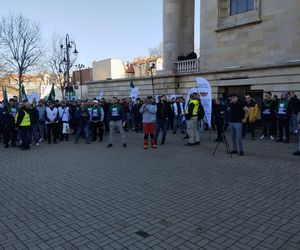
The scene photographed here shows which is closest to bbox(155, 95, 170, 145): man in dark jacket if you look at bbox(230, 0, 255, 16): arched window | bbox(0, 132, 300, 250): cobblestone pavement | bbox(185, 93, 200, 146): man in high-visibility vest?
bbox(185, 93, 200, 146): man in high-visibility vest

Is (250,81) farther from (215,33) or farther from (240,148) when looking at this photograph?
(240,148)

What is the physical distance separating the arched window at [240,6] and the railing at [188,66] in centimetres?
399

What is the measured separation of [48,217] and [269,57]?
50.7 ft

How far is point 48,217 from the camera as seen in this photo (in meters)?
4.86

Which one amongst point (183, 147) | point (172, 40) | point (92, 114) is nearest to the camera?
point (183, 147)

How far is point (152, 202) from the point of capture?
548 centimetres

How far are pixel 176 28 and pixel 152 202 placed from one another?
20.6 m

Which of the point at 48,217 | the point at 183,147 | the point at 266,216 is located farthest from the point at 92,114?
the point at 266,216

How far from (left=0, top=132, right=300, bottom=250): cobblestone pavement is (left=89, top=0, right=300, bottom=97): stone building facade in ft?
26.1

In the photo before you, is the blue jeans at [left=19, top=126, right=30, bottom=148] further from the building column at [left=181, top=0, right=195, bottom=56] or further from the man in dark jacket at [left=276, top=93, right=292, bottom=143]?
the building column at [left=181, top=0, right=195, bottom=56]

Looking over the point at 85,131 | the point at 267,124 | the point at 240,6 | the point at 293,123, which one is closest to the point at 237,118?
the point at 267,124

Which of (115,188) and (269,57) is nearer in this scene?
(115,188)

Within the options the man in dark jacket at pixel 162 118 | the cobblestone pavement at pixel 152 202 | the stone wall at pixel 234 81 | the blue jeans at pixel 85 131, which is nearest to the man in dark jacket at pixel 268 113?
the stone wall at pixel 234 81

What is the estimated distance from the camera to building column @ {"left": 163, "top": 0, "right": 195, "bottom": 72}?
928 inches
